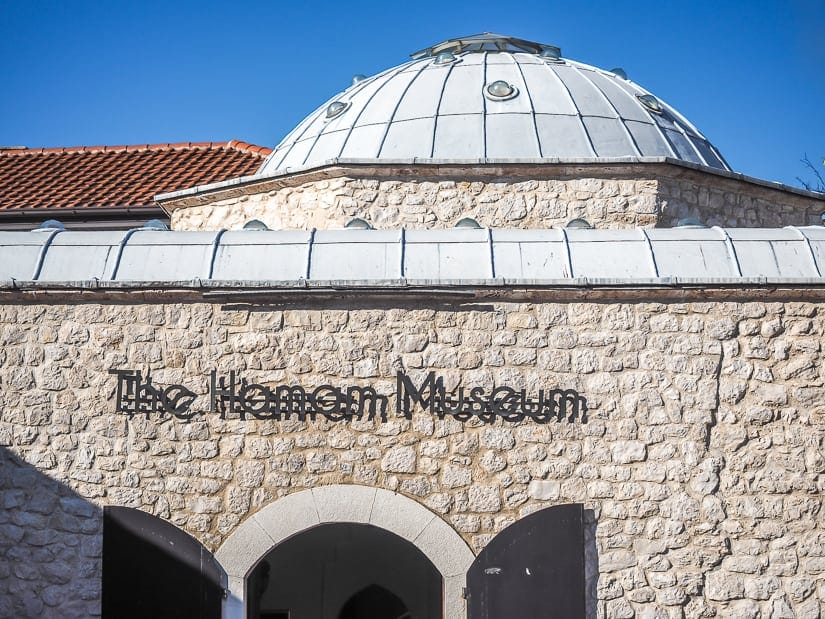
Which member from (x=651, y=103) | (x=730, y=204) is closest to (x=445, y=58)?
(x=651, y=103)

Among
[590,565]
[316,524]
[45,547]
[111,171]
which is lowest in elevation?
[590,565]

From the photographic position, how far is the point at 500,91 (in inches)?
453

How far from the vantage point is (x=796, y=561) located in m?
6.85

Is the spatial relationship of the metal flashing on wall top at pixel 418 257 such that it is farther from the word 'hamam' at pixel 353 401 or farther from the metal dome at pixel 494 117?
the metal dome at pixel 494 117

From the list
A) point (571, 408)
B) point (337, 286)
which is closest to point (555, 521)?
point (571, 408)

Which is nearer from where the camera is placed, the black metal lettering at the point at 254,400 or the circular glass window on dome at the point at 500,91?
the black metal lettering at the point at 254,400

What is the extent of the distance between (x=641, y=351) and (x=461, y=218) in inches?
133

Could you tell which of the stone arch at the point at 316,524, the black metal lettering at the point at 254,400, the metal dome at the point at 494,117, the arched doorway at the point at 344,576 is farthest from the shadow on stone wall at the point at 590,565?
the metal dome at the point at 494,117

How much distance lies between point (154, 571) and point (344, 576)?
3.92m

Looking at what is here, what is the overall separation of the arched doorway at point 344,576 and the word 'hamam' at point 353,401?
3.65m

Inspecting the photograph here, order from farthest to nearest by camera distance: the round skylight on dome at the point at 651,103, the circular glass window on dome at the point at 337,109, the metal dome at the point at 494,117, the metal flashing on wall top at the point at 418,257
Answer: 1. the circular glass window on dome at the point at 337,109
2. the round skylight on dome at the point at 651,103
3. the metal dome at the point at 494,117
4. the metal flashing on wall top at the point at 418,257

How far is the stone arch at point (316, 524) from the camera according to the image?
22.7 feet

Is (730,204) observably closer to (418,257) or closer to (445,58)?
(445,58)

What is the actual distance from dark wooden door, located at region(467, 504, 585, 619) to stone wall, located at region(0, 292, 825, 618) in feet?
0.45
